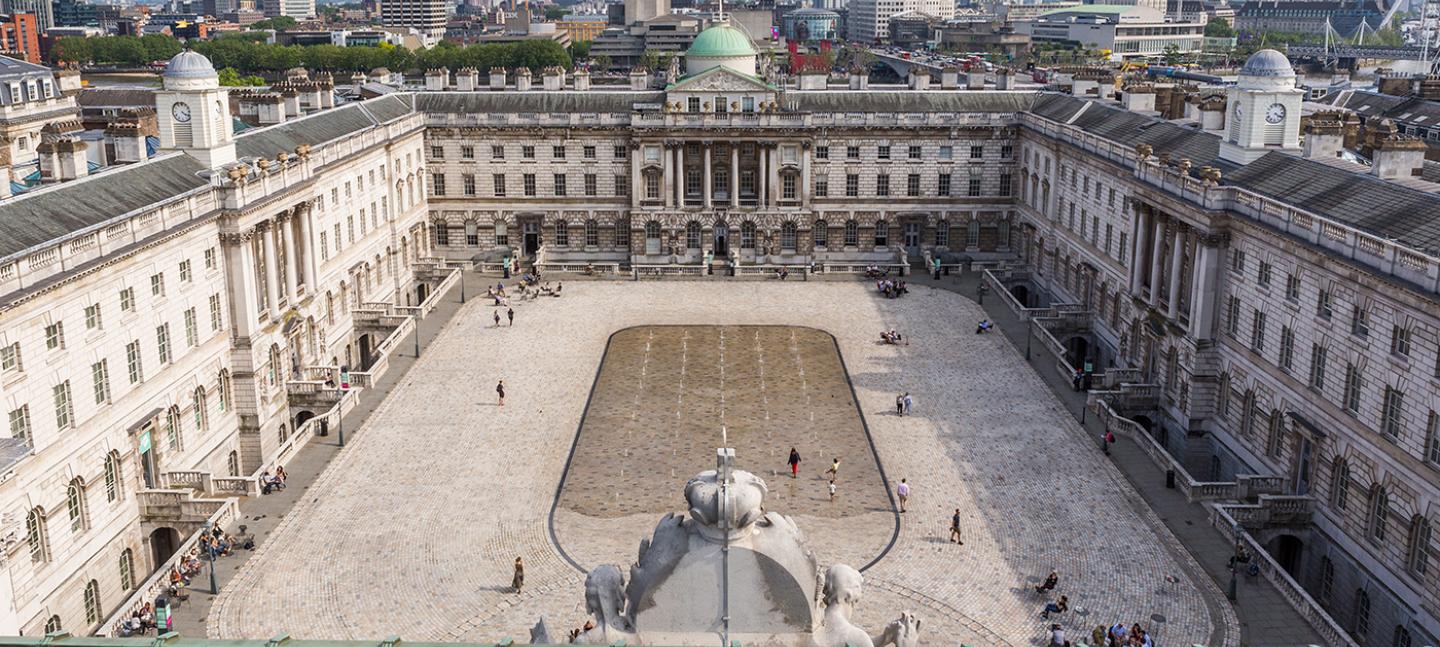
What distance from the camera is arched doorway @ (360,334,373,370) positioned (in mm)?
86750

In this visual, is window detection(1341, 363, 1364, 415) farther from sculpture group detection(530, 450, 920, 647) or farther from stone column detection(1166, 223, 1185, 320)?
sculpture group detection(530, 450, 920, 647)

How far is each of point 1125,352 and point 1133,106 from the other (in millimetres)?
21760

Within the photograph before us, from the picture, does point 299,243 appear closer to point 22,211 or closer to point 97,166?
point 97,166

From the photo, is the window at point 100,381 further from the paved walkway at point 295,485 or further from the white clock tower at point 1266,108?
the white clock tower at point 1266,108

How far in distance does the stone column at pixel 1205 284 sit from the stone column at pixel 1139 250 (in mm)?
8024

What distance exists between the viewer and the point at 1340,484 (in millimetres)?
52250

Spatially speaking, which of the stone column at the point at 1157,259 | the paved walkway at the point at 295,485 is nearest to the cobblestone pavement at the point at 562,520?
the paved walkway at the point at 295,485

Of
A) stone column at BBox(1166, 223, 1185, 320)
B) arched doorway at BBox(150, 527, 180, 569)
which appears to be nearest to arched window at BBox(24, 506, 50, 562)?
arched doorway at BBox(150, 527, 180, 569)

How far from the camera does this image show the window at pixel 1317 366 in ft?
176

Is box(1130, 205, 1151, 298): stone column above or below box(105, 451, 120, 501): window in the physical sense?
above

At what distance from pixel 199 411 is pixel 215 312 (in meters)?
4.99

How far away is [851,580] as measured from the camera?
18.2 m

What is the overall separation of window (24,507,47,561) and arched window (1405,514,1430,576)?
4866 centimetres

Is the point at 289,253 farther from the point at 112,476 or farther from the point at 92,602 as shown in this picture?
the point at 92,602
